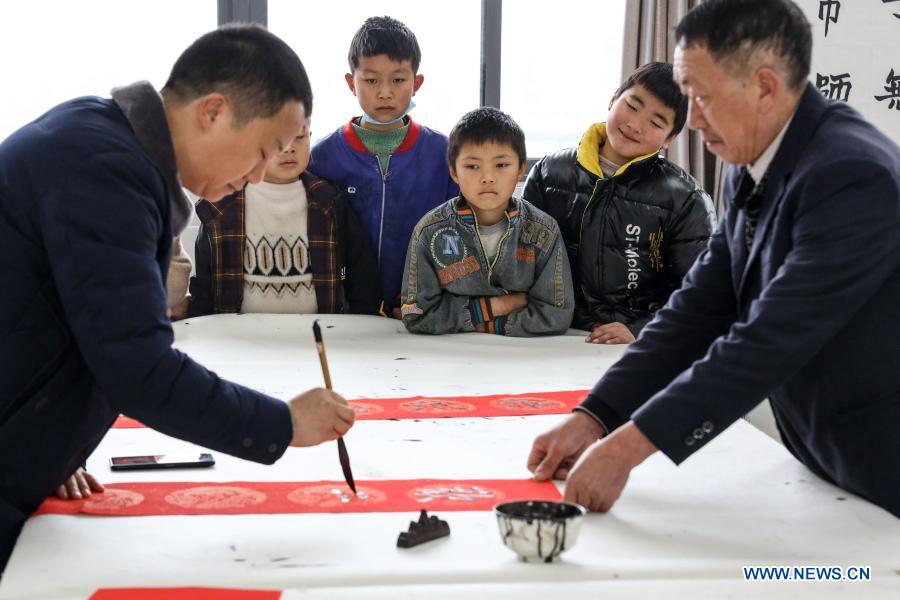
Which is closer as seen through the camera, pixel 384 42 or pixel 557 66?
pixel 384 42

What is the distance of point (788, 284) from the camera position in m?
1.30

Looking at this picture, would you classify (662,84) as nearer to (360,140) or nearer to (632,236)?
(632,236)

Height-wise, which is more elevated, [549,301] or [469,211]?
[469,211]

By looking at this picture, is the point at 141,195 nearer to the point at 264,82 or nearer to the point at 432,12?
the point at 264,82

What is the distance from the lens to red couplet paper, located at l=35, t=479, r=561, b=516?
1334mm

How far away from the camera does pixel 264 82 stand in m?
1.35

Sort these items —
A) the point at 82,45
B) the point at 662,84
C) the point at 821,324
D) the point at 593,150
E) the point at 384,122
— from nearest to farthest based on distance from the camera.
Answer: the point at 821,324
the point at 662,84
the point at 593,150
the point at 384,122
the point at 82,45

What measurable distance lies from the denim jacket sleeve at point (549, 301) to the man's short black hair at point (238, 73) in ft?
4.72

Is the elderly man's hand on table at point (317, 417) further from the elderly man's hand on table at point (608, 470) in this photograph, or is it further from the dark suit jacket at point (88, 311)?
the elderly man's hand on table at point (608, 470)

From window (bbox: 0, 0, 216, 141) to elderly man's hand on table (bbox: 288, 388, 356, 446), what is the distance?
2741 mm

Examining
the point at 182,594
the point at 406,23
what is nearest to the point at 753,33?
the point at 182,594

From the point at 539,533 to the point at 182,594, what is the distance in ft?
1.26

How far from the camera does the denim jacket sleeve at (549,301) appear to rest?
2713 millimetres


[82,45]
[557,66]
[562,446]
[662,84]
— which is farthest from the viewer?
[557,66]
